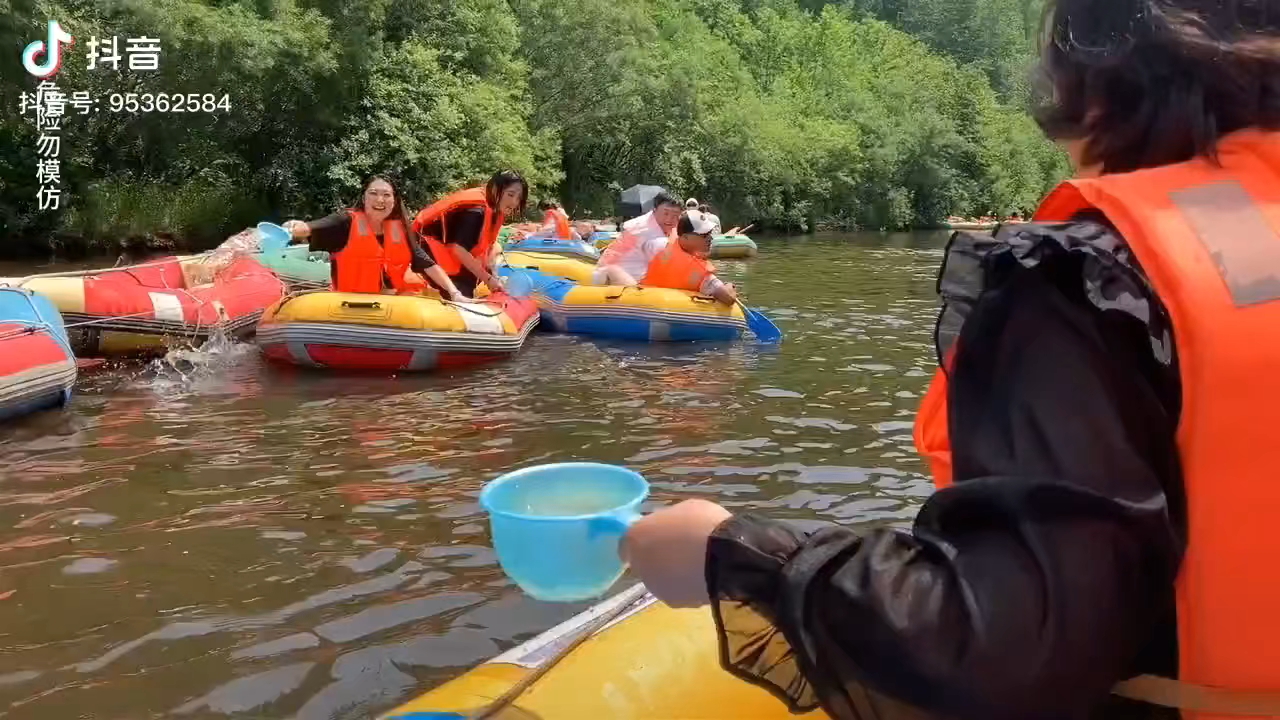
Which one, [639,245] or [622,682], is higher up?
[639,245]

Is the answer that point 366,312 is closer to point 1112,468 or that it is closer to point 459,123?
point 1112,468

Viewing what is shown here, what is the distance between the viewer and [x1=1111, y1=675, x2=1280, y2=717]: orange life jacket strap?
835 mm

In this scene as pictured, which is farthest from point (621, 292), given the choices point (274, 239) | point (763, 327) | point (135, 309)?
point (274, 239)

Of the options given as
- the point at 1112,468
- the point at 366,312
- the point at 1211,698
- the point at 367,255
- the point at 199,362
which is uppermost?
the point at 1112,468

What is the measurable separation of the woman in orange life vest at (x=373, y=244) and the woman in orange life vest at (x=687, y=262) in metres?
1.89

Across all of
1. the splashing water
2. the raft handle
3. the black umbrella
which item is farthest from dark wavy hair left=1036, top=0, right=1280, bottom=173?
the black umbrella

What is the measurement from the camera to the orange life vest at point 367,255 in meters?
7.26

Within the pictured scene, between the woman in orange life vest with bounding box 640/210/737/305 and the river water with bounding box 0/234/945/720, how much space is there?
2.64ft

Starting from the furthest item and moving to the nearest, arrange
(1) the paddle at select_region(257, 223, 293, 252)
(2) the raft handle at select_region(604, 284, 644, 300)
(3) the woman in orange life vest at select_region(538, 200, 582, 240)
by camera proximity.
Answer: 1. (3) the woman in orange life vest at select_region(538, 200, 582, 240)
2. (1) the paddle at select_region(257, 223, 293, 252)
3. (2) the raft handle at select_region(604, 284, 644, 300)

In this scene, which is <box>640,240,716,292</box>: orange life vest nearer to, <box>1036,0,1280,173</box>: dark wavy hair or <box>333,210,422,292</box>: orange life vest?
<box>333,210,422,292</box>: orange life vest

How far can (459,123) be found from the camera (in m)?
18.3

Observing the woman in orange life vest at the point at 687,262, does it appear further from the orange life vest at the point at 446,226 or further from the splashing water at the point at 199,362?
the splashing water at the point at 199,362

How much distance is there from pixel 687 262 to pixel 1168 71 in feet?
25.1

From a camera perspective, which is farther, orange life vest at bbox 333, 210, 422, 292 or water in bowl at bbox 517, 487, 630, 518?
orange life vest at bbox 333, 210, 422, 292
